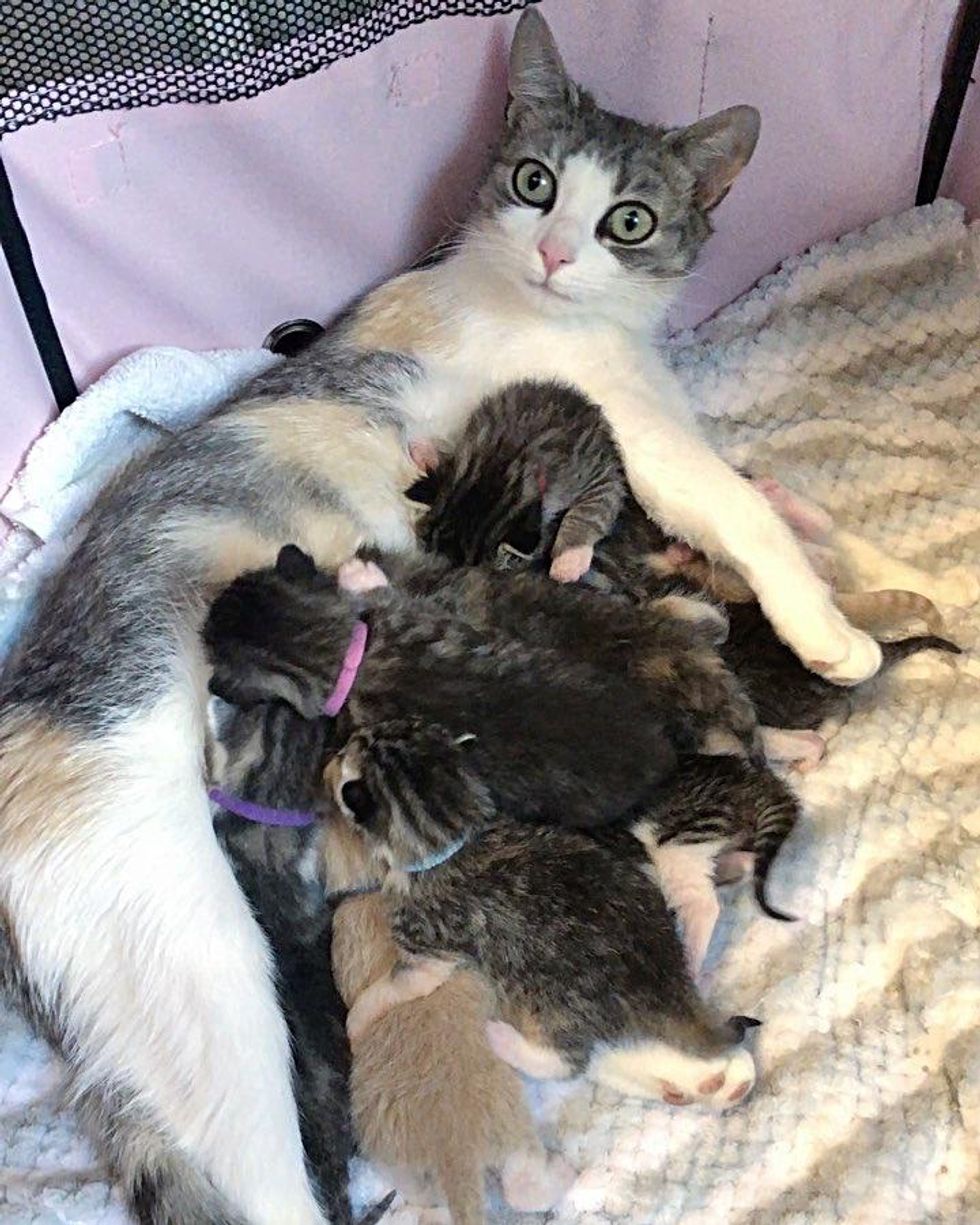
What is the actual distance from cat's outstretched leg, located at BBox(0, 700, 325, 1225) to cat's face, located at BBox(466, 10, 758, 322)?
0.85 m

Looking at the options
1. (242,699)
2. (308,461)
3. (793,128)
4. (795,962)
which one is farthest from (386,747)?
(793,128)

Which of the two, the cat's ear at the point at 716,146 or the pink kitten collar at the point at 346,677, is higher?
the cat's ear at the point at 716,146

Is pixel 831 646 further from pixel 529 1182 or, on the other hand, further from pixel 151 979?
pixel 151 979

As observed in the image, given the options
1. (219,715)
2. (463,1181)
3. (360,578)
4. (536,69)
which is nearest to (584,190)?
(536,69)

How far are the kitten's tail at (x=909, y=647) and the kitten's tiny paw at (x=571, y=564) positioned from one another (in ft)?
1.47

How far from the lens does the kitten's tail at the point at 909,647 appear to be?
1.72m

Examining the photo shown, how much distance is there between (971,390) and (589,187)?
86 cm

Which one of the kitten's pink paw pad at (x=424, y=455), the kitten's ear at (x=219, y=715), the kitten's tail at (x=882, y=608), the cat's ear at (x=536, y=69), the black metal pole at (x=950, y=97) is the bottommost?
the kitten's tail at (x=882, y=608)

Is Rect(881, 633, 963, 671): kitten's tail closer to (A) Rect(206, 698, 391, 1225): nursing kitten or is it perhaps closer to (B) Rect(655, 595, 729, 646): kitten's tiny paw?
(B) Rect(655, 595, 729, 646): kitten's tiny paw

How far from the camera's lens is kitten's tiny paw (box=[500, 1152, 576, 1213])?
1323 millimetres

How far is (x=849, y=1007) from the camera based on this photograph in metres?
1.49

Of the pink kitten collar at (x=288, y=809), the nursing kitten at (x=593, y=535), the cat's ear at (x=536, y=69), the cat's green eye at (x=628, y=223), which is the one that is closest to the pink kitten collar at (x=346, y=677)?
the pink kitten collar at (x=288, y=809)

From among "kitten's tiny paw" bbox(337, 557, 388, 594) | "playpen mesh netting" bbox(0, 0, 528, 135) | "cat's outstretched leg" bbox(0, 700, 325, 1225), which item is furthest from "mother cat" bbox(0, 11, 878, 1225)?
"playpen mesh netting" bbox(0, 0, 528, 135)

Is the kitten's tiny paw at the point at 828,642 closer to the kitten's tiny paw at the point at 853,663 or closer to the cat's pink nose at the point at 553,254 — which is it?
the kitten's tiny paw at the point at 853,663
